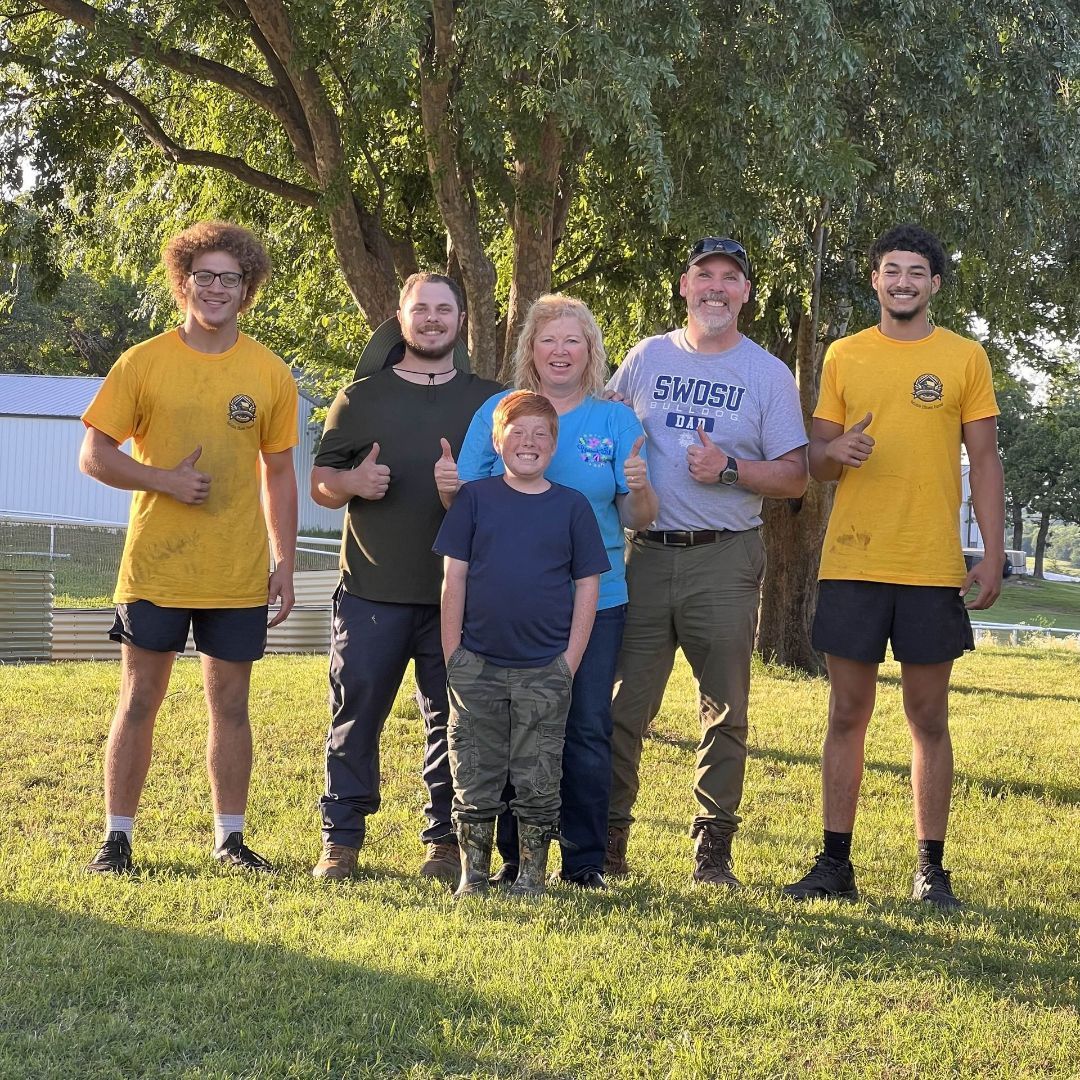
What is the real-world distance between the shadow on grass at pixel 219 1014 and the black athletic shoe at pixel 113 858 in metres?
0.78

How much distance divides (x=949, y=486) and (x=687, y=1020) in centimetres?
227

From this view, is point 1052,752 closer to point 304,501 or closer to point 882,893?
point 882,893

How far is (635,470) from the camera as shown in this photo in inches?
184

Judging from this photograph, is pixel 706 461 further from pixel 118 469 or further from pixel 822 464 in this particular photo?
pixel 118 469

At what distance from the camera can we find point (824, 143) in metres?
7.48

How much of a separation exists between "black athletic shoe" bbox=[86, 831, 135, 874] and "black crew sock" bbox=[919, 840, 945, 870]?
9.54 feet

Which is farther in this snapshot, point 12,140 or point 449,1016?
point 12,140

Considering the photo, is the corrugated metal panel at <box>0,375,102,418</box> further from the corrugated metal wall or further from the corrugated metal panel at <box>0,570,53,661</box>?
the corrugated metal panel at <box>0,570,53,661</box>

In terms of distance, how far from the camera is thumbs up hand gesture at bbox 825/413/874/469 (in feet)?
15.9

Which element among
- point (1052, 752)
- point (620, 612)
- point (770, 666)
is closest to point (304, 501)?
point (770, 666)

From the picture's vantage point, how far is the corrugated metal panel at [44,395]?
34.9m

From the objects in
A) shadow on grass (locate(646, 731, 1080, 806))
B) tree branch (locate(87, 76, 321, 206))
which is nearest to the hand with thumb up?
shadow on grass (locate(646, 731, 1080, 806))

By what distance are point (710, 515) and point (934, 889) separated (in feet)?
5.25

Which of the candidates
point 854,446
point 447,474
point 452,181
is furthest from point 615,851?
point 452,181
